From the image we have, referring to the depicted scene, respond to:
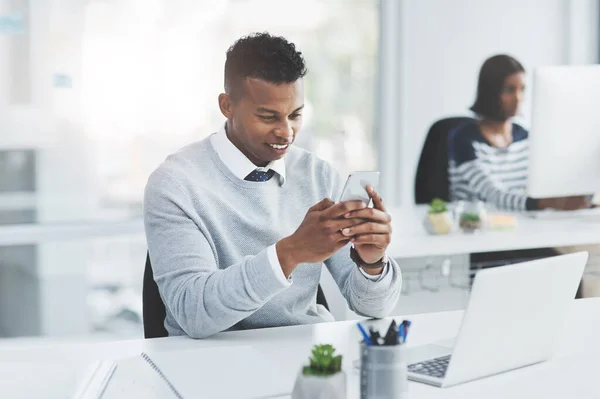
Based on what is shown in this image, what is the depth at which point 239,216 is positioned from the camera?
1.91 m

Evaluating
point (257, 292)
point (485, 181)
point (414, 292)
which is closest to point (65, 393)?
point (257, 292)

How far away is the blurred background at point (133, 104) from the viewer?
4023mm

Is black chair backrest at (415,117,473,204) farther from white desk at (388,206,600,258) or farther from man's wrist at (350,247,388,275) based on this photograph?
man's wrist at (350,247,388,275)

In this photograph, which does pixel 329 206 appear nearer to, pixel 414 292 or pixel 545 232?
pixel 414 292

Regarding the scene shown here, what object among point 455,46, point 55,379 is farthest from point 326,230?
point 455,46

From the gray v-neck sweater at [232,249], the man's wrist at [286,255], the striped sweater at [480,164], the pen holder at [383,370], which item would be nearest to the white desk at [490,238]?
the striped sweater at [480,164]

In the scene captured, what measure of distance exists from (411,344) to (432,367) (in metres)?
0.19

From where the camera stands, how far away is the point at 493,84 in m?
4.12

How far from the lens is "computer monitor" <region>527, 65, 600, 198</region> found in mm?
2676

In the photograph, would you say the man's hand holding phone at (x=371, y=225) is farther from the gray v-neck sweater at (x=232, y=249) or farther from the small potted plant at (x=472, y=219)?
the small potted plant at (x=472, y=219)

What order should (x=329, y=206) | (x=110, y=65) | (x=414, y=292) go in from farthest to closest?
(x=110, y=65) < (x=414, y=292) < (x=329, y=206)

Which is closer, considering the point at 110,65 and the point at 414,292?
the point at 414,292

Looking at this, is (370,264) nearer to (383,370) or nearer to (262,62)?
(262,62)

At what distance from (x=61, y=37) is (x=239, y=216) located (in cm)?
250
